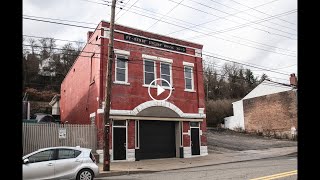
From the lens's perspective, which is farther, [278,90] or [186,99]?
[278,90]

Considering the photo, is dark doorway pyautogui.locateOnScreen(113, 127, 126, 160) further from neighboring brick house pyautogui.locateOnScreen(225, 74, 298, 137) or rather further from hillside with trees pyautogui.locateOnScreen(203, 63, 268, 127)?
hillside with trees pyautogui.locateOnScreen(203, 63, 268, 127)

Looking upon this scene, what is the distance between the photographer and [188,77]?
28344 millimetres

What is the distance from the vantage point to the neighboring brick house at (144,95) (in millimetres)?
23828

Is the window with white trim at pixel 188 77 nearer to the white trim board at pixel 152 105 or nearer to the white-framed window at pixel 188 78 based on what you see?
the white-framed window at pixel 188 78

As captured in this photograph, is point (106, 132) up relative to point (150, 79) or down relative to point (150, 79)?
down

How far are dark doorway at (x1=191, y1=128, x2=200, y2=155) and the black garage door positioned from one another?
1.53 metres

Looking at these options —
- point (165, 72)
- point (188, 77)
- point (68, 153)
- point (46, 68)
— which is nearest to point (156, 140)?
point (165, 72)

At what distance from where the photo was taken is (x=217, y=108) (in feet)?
186

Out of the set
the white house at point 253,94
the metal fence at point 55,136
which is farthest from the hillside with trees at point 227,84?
the metal fence at point 55,136

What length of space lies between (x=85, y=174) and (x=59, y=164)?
1072 millimetres

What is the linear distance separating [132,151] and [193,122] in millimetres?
6158

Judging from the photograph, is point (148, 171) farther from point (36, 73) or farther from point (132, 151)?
point (36, 73)

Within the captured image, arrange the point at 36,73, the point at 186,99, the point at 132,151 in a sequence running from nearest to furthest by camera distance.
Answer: the point at 132,151 → the point at 186,99 → the point at 36,73
